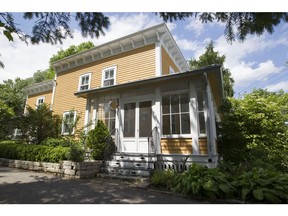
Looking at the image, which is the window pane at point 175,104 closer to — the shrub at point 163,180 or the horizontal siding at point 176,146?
the horizontal siding at point 176,146

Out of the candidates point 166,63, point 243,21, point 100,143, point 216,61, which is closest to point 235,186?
point 243,21

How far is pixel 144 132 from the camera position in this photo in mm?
6910

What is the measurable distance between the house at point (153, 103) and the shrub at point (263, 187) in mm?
1596

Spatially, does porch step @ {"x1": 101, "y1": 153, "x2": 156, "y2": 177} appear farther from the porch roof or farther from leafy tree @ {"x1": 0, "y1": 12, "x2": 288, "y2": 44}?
leafy tree @ {"x1": 0, "y1": 12, "x2": 288, "y2": 44}

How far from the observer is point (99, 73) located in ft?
37.3

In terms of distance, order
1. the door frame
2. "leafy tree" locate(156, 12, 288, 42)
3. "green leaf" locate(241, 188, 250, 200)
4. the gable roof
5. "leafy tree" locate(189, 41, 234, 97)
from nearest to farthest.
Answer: "leafy tree" locate(156, 12, 288, 42) → "green leaf" locate(241, 188, 250, 200) → the door frame → the gable roof → "leafy tree" locate(189, 41, 234, 97)

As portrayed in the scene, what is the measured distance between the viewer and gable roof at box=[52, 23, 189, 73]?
951 cm

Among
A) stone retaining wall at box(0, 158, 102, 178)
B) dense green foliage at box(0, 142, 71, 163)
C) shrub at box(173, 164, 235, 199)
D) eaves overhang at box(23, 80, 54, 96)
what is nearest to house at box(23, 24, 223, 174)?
stone retaining wall at box(0, 158, 102, 178)

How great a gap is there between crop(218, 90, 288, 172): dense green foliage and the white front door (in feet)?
13.2

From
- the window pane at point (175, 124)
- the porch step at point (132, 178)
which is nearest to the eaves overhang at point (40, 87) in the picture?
Answer: the porch step at point (132, 178)

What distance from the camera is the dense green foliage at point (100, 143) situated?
6637mm

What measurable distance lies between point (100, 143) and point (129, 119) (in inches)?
61.3
